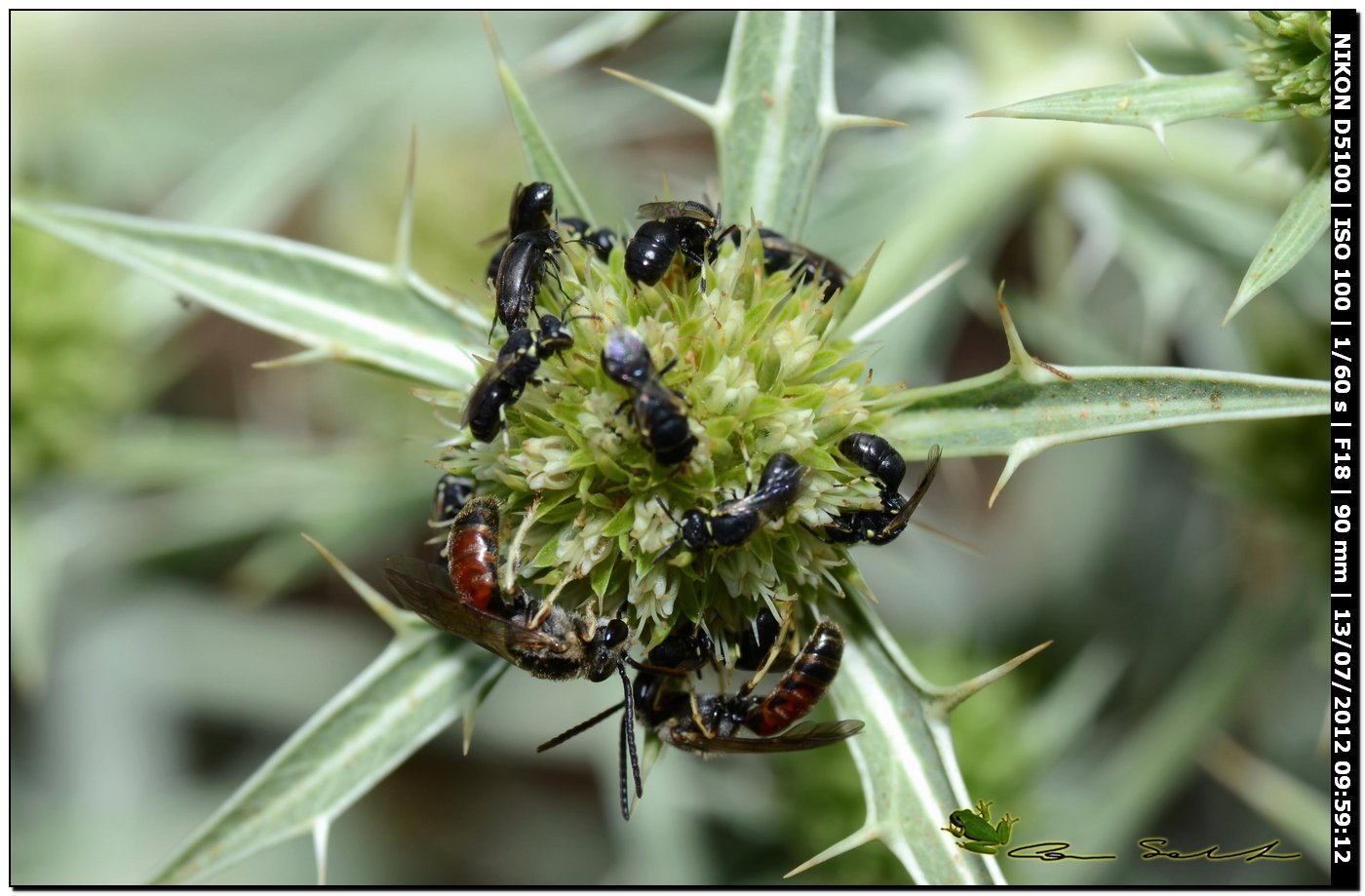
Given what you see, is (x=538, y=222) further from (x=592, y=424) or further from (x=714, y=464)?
(x=714, y=464)

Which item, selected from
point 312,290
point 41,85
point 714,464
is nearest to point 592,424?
point 714,464

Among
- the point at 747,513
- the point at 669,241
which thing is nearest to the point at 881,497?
the point at 747,513

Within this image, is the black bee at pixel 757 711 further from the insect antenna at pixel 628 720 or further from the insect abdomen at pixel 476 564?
the insect abdomen at pixel 476 564

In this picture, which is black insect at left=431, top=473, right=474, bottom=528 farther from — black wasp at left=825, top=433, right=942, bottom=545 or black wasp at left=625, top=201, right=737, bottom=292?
black wasp at left=825, top=433, right=942, bottom=545

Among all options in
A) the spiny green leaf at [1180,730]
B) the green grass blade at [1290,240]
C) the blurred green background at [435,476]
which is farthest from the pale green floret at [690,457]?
the spiny green leaf at [1180,730]

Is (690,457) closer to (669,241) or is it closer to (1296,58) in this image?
(669,241)
